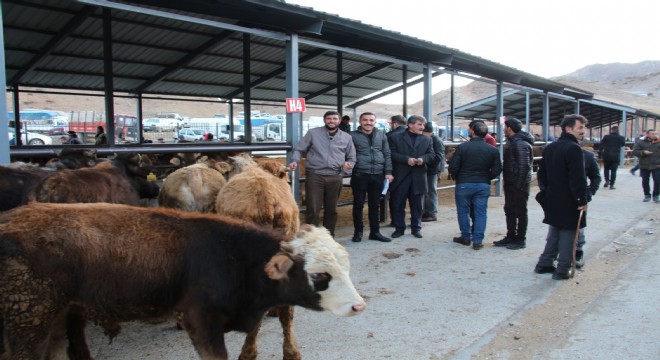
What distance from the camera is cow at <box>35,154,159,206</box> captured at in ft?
16.0

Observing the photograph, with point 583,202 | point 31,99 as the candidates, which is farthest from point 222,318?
point 31,99

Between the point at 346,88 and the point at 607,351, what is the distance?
14.1 metres

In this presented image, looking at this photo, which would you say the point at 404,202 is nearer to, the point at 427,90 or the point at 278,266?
the point at 427,90

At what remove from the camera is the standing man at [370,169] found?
28.6 ft

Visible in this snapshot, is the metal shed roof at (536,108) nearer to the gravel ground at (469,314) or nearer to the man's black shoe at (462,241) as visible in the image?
the man's black shoe at (462,241)

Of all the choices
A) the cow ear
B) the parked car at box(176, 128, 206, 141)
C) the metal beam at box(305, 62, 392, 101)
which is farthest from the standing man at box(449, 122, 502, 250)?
the parked car at box(176, 128, 206, 141)

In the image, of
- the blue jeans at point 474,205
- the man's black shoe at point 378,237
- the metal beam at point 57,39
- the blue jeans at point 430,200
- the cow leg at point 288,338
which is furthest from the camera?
the blue jeans at point 430,200

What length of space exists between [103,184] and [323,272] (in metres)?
3.19

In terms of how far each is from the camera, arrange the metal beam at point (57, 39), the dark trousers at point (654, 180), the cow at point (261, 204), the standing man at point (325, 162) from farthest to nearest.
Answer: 1. the dark trousers at point (654, 180)
2. the metal beam at point (57, 39)
3. the standing man at point (325, 162)
4. the cow at point (261, 204)

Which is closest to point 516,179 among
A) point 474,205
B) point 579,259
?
point 474,205

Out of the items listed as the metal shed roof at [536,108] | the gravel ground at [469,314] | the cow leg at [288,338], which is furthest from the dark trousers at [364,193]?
the metal shed roof at [536,108]

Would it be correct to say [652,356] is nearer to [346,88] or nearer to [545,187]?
[545,187]

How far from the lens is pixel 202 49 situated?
469 inches

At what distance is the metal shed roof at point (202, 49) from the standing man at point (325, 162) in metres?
1.78
